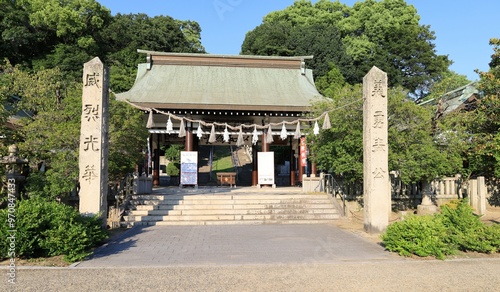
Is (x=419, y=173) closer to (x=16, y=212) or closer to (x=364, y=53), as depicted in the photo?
(x=16, y=212)

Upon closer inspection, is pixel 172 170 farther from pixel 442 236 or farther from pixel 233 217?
pixel 442 236

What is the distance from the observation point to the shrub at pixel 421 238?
7.52m

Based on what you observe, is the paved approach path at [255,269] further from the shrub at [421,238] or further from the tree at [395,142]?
the tree at [395,142]

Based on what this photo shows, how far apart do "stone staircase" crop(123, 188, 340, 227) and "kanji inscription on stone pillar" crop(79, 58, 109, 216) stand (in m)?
2.71

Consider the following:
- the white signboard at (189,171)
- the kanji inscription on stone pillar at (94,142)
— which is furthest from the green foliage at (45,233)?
the white signboard at (189,171)

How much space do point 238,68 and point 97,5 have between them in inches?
945

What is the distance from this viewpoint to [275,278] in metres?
6.11

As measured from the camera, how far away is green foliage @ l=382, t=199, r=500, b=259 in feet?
24.8

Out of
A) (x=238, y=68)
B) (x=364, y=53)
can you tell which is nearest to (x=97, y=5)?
(x=238, y=68)

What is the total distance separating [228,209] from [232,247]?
16.7 ft

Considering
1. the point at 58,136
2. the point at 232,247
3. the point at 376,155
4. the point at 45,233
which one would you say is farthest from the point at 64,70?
the point at 376,155

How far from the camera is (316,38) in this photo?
39156 millimetres

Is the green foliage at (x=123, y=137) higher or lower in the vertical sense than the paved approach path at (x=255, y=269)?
higher

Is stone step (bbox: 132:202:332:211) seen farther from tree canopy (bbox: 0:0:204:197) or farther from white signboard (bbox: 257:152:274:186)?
white signboard (bbox: 257:152:274:186)
